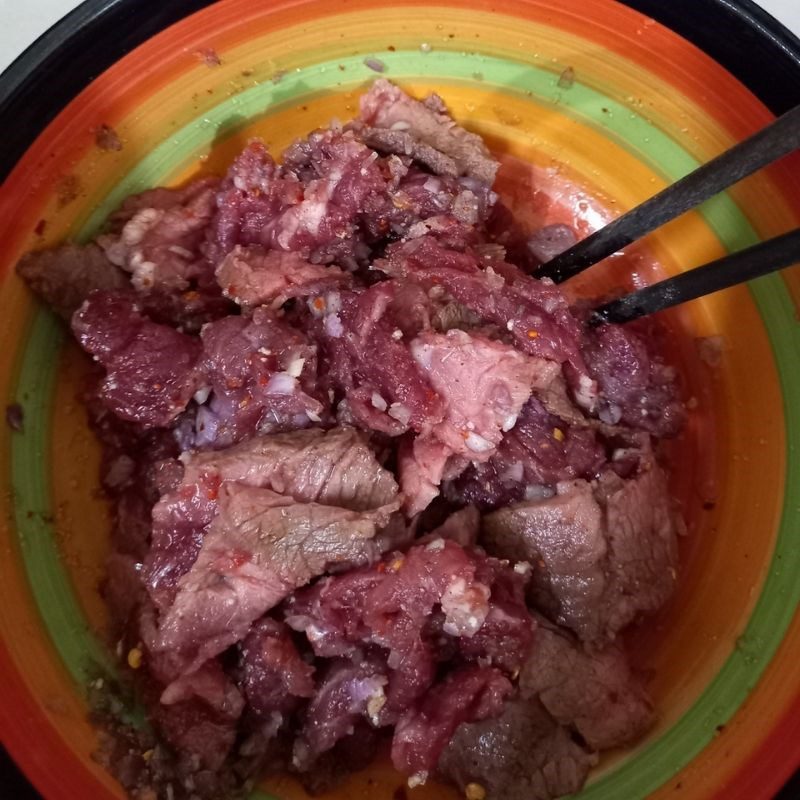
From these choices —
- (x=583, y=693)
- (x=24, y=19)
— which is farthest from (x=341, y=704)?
(x=24, y=19)

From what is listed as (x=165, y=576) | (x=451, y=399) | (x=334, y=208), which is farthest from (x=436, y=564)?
(x=334, y=208)

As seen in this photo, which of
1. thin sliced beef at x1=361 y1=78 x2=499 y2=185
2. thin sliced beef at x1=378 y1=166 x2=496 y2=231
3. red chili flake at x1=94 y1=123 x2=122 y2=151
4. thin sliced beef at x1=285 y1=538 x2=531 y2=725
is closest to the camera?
thin sliced beef at x1=285 y1=538 x2=531 y2=725

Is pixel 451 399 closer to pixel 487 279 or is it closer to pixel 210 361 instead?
pixel 487 279

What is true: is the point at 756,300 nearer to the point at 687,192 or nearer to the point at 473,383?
the point at 687,192

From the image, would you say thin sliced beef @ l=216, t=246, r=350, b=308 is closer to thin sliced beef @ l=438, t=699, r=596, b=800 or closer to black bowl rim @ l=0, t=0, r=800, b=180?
black bowl rim @ l=0, t=0, r=800, b=180

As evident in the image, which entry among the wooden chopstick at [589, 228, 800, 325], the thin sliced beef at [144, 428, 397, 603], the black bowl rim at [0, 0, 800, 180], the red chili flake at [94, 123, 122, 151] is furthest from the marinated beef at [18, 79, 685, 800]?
the black bowl rim at [0, 0, 800, 180]

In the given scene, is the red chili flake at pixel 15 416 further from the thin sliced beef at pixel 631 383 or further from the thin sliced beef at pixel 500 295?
the thin sliced beef at pixel 631 383
